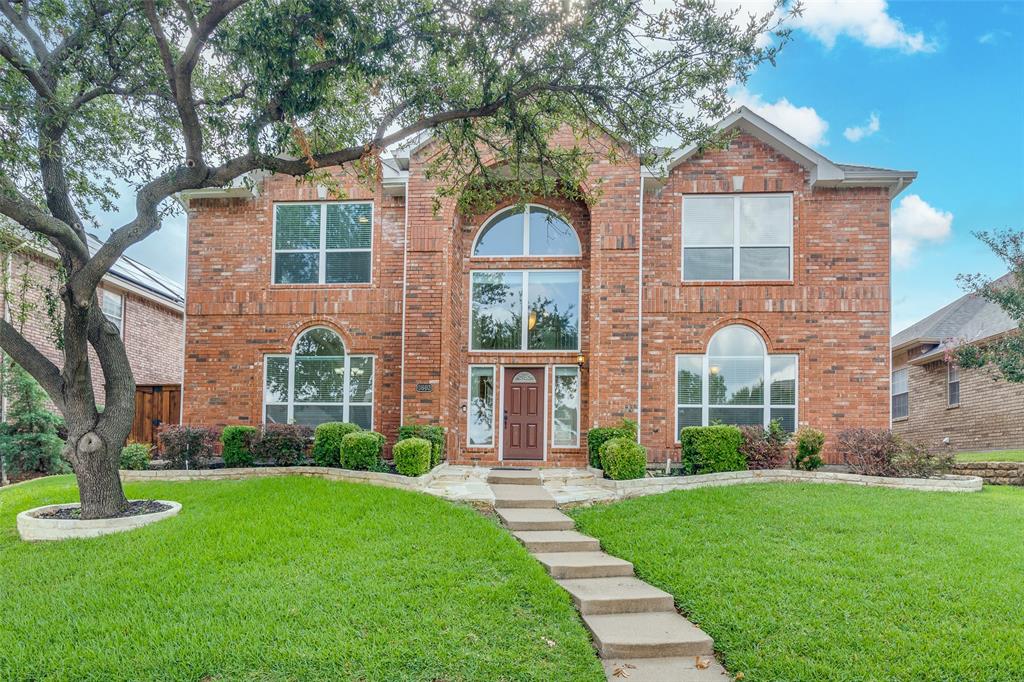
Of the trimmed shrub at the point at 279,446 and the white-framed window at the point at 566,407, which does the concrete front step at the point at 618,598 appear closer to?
the trimmed shrub at the point at 279,446

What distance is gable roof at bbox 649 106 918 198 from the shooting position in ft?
40.4

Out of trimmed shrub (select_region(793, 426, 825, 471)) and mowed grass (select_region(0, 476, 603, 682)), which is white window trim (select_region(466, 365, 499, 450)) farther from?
Result: trimmed shrub (select_region(793, 426, 825, 471))

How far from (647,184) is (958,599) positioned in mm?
9351

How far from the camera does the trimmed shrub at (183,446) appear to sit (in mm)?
11422

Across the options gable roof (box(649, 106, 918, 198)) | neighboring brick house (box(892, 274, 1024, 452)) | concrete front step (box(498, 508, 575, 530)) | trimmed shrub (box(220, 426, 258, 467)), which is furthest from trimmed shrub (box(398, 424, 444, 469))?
neighboring brick house (box(892, 274, 1024, 452))

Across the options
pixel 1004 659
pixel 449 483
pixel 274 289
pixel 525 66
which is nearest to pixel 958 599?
pixel 1004 659

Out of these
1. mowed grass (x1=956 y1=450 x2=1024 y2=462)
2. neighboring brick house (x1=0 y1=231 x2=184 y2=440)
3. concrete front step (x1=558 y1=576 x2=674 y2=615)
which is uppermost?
neighboring brick house (x1=0 y1=231 x2=184 y2=440)

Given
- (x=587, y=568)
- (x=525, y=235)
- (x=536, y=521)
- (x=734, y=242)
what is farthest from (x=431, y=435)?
(x=734, y=242)

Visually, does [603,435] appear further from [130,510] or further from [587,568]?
[130,510]

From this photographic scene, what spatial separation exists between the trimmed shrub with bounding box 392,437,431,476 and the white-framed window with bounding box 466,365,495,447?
8.77 ft

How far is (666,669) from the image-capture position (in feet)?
14.8

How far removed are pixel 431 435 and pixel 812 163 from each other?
9079 millimetres

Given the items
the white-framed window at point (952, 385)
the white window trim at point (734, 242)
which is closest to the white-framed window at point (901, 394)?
the white-framed window at point (952, 385)

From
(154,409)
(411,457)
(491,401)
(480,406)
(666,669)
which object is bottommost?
(666,669)
